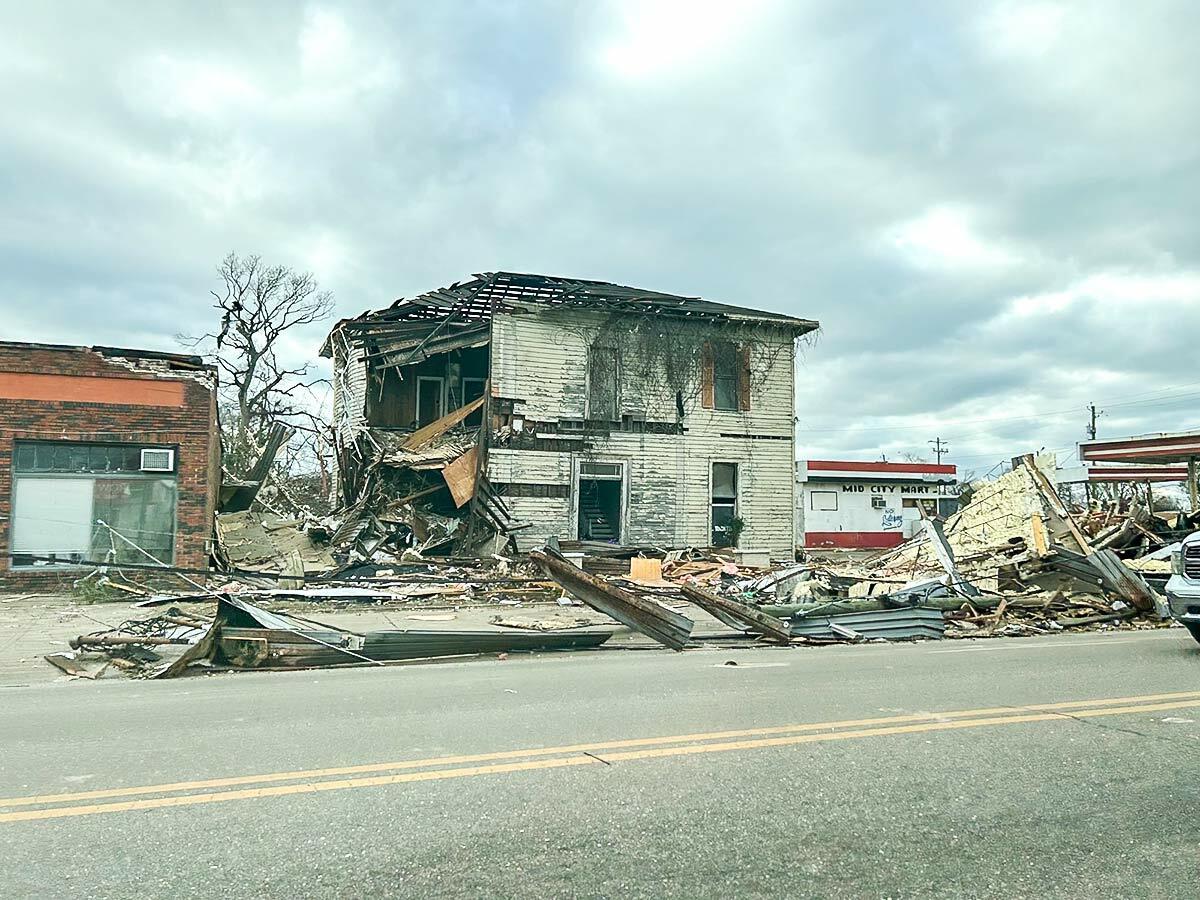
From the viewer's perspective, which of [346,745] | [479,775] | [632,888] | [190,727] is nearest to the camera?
[632,888]

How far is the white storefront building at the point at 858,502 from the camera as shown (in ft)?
155

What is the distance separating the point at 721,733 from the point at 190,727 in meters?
3.65

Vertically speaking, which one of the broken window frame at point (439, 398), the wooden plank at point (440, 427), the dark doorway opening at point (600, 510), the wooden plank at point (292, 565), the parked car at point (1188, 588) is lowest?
the wooden plank at point (292, 565)

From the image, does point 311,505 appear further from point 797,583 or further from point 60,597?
point 797,583

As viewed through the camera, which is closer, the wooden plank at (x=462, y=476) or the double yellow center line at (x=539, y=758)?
the double yellow center line at (x=539, y=758)

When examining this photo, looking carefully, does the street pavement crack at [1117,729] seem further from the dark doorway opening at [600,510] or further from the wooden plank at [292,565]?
the dark doorway opening at [600,510]

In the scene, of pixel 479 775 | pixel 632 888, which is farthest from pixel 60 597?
pixel 632 888

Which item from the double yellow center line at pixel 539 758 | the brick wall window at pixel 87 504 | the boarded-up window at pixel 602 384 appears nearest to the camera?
the double yellow center line at pixel 539 758

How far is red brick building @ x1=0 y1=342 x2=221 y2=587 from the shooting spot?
17.5 m

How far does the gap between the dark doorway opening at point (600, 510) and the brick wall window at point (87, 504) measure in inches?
407

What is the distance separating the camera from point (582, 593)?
1206cm

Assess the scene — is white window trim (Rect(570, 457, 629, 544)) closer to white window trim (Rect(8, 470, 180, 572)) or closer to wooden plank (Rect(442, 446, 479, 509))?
wooden plank (Rect(442, 446, 479, 509))

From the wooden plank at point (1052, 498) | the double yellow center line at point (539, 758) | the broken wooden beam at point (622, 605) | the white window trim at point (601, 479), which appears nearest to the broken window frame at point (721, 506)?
the white window trim at point (601, 479)

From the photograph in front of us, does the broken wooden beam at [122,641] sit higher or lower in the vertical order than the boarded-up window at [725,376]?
lower
